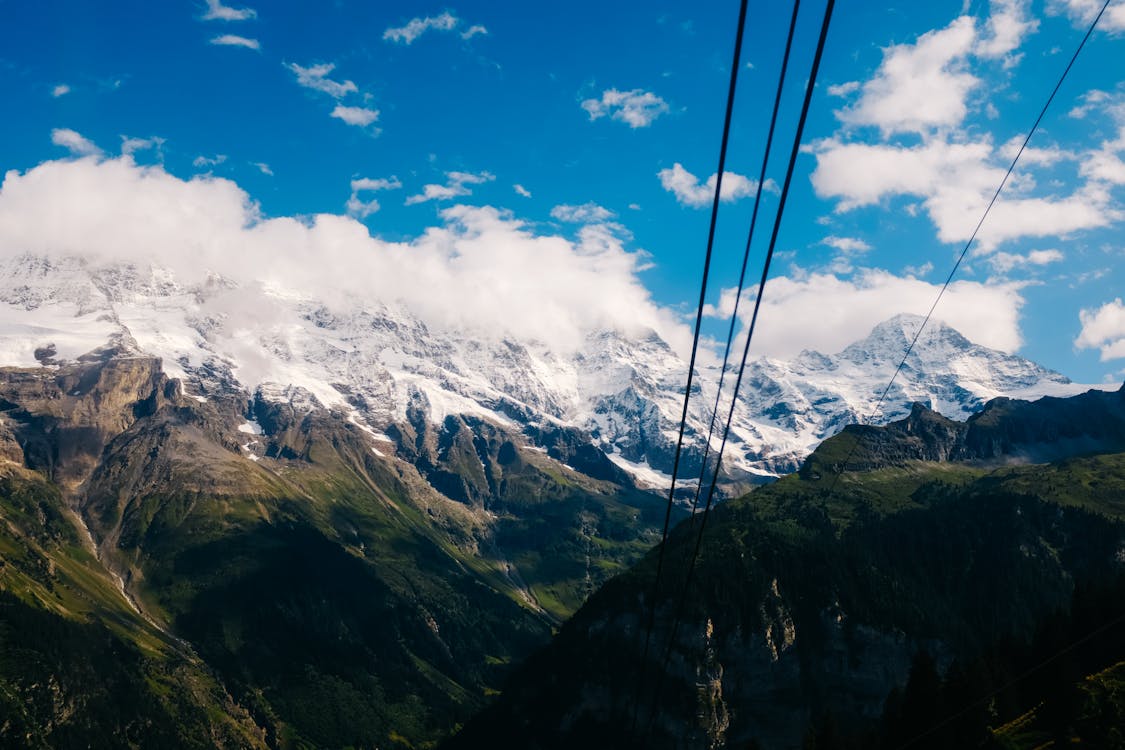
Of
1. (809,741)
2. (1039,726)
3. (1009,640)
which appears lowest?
(809,741)

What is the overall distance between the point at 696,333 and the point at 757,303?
59.7 inches

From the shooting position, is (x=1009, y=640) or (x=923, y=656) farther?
(x=1009, y=640)

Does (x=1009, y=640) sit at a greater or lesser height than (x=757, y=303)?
greater

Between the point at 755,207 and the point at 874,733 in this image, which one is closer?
the point at 755,207

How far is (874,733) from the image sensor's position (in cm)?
10800

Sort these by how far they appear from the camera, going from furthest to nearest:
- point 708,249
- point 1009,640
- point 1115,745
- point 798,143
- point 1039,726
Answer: point 1009,640 < point 1039,726 < point 1115,745 < point 708,249 < point 798,143

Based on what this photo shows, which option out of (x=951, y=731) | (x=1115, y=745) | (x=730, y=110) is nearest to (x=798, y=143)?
(x=730, y=110)

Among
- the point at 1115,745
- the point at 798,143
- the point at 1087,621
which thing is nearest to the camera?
the point at 798,143

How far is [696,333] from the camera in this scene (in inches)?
715

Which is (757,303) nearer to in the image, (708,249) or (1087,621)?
(708,249)

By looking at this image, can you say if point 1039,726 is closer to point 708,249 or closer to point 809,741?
point 809,741

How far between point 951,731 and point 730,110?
285ft

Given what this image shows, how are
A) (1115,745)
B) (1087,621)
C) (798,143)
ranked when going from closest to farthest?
(798,143)
(1115,745)
(1087,621)

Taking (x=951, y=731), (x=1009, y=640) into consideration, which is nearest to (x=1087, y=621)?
(x=1009, y=640)
